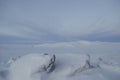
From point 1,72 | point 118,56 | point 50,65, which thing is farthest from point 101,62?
point 1,72

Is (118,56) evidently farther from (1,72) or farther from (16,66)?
(1,72)

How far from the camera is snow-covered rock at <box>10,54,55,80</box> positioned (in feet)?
3.65

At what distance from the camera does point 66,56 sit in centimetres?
132

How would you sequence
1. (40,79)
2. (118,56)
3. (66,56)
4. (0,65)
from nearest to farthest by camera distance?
1. (40,79)
2. (0,65)
3. (66,56)
4. (118,56)

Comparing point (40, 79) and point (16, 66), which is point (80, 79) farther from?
point (16, 66)

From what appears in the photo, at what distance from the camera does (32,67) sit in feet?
3.70

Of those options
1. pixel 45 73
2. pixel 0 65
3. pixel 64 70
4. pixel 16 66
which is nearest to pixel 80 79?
pixel 64 70

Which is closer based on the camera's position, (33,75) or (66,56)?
(33,75)

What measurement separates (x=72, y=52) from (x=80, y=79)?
281 mm

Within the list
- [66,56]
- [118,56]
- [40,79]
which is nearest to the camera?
[40,79]

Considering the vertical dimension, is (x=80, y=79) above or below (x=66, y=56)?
below

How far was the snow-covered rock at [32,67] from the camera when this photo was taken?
3.65 feet

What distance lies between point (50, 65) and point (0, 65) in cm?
35

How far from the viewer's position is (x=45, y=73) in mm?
1126
